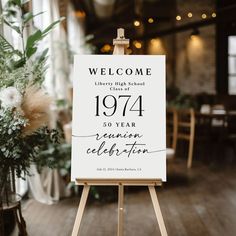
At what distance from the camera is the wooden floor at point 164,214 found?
140 inches

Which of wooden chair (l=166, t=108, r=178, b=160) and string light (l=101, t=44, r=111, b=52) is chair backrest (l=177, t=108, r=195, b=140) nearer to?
wooden chair (l=166, t=108, r=178, b=160)

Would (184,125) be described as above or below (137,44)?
below

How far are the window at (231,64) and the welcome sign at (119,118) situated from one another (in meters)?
8.03

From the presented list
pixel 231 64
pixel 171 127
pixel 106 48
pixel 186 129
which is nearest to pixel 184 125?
pixel 186 129

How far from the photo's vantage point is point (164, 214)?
13.2ft

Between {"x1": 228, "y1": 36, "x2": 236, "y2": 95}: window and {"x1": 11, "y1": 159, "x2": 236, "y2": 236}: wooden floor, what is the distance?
533 centimetres

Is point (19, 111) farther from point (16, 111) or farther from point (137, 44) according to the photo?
point (137, 44)

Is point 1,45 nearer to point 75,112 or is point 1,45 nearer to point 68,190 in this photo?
point 75,112

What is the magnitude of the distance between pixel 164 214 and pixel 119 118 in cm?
172

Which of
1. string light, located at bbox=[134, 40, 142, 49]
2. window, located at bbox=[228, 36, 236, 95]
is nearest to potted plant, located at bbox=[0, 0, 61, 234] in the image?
window, located at bbox=[228, 36, 236, 95]

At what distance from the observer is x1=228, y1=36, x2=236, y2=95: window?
1030 centimetres

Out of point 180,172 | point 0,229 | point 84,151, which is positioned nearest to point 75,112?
point 84,151

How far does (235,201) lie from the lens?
448 cm

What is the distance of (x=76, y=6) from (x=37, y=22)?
4.43m
